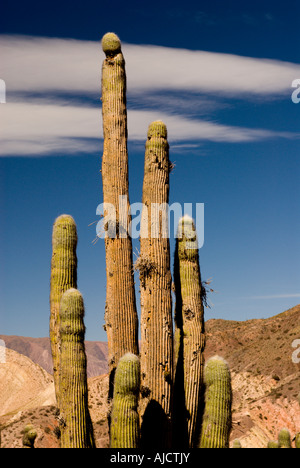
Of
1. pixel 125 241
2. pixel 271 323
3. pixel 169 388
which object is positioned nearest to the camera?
pixel 169 388

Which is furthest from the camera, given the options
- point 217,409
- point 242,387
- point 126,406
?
point 242,387

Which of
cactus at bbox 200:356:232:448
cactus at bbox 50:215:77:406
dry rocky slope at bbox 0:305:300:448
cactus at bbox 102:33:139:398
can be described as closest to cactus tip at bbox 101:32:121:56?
cactus at bbox 102:33:139:398

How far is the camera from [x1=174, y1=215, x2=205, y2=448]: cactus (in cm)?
1473

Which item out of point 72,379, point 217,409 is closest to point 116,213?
point 72,379

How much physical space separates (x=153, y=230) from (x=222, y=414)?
431 cm

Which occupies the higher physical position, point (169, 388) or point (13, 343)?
point (13, 343)

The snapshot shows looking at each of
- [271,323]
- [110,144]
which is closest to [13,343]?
[271,323]

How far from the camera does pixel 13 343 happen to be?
180625 mm

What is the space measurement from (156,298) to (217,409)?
9.23 ft

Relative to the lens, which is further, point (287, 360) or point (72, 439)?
point (287, 360)

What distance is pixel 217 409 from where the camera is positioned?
13344 millimetres

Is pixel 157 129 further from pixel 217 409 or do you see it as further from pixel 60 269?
pixel 217 409

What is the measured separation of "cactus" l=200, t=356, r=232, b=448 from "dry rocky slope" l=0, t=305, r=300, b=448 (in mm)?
17263

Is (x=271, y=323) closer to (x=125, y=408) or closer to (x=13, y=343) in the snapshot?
(x=125, y=408)
